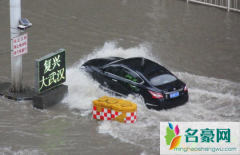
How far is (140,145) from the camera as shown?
11055 millimetres

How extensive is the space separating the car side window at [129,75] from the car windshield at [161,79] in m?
0.39

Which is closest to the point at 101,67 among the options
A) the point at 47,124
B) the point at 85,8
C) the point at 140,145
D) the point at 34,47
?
the point at 47,124

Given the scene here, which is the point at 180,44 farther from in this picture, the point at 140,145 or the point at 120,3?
the point at 140,145

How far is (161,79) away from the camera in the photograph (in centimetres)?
1306

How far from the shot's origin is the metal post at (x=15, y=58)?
13211 mm

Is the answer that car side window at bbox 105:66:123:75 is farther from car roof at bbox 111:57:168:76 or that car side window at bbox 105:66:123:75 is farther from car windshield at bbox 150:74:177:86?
car windshield at bbox 150:74:177:86

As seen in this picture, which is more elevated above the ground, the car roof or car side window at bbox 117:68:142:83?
the car roof

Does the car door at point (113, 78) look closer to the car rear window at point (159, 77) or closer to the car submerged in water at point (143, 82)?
the car submerged in water at point (143, 82)

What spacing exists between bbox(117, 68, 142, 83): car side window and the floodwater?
845 millimetres

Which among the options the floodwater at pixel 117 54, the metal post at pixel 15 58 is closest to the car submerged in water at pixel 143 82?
the floodwater at pixel 117 54

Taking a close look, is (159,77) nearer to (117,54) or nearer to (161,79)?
(161,79)

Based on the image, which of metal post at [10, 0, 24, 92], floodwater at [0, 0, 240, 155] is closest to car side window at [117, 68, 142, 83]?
floodwater at [0, 0, 240, 155]

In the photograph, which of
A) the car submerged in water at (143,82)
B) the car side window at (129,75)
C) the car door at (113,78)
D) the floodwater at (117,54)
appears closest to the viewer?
the floodwater at (117,54)

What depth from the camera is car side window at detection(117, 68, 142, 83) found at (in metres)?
13.0
